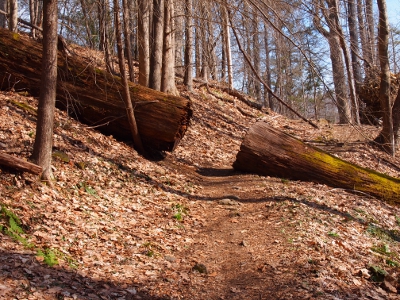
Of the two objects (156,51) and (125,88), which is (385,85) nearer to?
(156,51)

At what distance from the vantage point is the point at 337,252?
18.5ft

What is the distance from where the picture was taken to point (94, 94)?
28.9 ft

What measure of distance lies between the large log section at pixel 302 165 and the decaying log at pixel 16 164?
15.7 ft

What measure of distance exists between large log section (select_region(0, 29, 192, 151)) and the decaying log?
9.95 ft

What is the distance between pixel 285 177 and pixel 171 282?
16.4ft

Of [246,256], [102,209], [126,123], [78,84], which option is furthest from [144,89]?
[246,256]

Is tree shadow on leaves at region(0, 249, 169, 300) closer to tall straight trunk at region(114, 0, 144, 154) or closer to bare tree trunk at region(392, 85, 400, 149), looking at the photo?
tall straight trunk at region(114, 0, 144, 154)

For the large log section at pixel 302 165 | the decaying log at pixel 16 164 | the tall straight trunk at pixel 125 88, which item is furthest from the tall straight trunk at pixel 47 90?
the large log section at pixel 302 165

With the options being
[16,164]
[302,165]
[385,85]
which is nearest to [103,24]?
[16,164]

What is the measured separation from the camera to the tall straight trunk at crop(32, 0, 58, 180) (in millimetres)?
5789

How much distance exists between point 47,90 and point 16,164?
1.15 meters

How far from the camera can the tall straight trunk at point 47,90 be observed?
579cm

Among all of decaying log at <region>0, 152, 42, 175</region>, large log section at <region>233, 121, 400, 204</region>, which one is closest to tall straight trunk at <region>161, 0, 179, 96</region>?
large log section at <region>233, 121, 400, 204</region>

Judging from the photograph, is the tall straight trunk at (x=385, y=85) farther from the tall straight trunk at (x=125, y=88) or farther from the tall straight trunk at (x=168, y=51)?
the tall straight trunk at (x=125, y=88)
